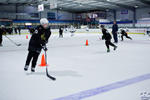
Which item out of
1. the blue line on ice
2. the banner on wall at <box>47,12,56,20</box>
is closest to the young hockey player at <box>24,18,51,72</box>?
the blue line on ice

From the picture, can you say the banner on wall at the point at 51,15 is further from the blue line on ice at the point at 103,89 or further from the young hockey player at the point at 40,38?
the blue line on ice at the point at 103,89

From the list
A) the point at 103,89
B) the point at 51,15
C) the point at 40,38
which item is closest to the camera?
the point at 103,89

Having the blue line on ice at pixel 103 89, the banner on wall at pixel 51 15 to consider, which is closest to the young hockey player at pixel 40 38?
the blue line on ice at pixel 103 89

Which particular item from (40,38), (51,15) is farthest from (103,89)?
(51,15)

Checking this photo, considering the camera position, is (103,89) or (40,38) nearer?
(103,89)

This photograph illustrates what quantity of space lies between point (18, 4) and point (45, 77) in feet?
121

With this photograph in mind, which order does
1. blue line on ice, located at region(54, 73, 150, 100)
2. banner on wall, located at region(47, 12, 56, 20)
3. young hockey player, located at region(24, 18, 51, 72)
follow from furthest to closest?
banner on wall, located at region(47, 12, 56, 20) < young hockey player, located at region(24, 18, 51, 72) < blue line on ice, located at region(54, 73, 150, 100)

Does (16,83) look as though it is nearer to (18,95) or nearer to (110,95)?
(18,95)

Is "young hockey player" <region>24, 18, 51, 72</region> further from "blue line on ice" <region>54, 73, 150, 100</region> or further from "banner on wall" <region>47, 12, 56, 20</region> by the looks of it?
"banner on wall" <region>47, 12, 56, 20</region>

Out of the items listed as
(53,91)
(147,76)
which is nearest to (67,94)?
(53,91)

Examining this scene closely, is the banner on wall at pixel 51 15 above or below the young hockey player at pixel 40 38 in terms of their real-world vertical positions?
above

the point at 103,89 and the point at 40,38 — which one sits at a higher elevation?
the point at 40,38

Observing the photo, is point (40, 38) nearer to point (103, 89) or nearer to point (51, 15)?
point (103, 89)

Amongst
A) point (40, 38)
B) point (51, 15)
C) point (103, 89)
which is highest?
point (51, 15)
